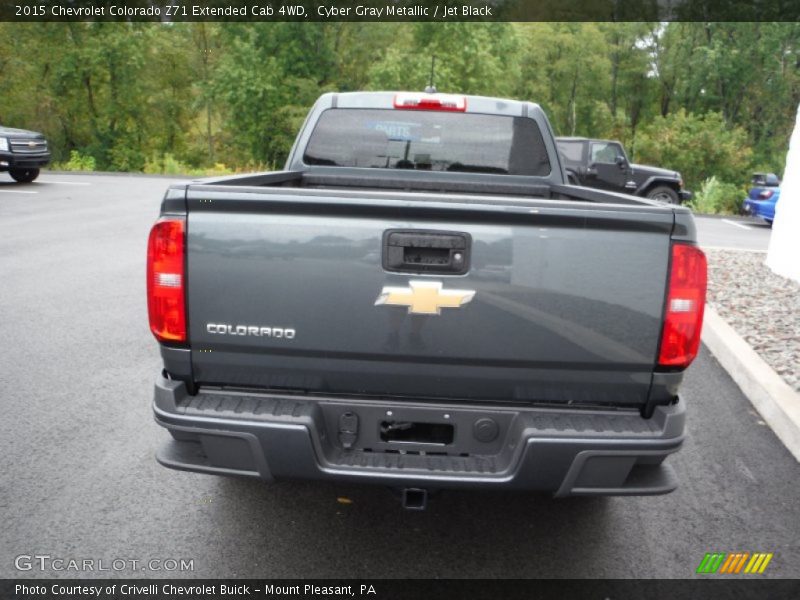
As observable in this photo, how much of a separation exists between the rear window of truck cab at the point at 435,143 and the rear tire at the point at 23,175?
17730 millimetres

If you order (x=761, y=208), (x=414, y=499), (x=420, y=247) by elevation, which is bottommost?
(x=761, y=208)

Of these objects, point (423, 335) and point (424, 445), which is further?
point (424, 445)

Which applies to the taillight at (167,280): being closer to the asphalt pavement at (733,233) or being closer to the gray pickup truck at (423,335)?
the gray pickup truck at (423,335)

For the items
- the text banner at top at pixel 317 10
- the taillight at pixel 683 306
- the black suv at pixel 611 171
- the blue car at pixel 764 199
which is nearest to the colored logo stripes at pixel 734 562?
the taillight at pixel 683 306

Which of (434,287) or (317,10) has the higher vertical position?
(317,10)

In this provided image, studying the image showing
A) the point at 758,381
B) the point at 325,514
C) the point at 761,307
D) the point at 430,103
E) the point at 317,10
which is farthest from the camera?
the point at 317,10

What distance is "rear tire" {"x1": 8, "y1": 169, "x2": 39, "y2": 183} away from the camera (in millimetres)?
19181

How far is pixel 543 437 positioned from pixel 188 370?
4.48 feet

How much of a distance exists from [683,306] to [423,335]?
0.97 m

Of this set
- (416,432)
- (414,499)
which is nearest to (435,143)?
(416,432)

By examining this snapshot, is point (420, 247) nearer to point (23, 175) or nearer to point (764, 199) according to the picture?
point (764, 199)

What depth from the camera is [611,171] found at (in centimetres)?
1914

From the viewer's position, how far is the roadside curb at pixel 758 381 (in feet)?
14.8

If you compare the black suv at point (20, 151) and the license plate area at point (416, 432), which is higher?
the license plate area at point (416, 432)
